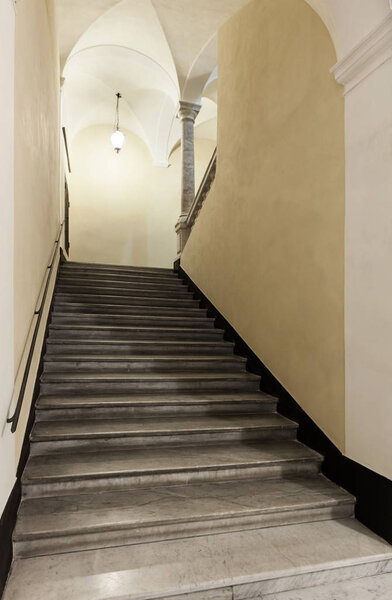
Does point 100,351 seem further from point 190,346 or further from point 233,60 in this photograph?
point 233,60

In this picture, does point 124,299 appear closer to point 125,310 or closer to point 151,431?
point 125,310

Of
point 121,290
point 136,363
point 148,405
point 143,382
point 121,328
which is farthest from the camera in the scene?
point 121,290

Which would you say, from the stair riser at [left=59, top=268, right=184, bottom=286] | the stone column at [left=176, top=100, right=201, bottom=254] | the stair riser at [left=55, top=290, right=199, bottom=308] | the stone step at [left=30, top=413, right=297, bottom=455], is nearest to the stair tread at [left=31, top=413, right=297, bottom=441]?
the stone step at [left=30, top=413, right=297, bottom=455]

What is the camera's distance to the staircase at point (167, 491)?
1832mm

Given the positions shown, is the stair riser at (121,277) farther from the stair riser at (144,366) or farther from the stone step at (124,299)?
the stair riser at (144,366)

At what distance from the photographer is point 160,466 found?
244 cm

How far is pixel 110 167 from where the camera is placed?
33.1 feet

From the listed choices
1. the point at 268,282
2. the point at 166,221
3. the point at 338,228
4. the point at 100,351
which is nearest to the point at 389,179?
the point at 338,228

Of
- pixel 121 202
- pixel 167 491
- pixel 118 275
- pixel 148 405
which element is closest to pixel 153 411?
pixel 148 405

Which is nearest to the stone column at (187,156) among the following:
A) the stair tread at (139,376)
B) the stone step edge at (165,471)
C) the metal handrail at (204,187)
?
the metal handrail at (204,187)

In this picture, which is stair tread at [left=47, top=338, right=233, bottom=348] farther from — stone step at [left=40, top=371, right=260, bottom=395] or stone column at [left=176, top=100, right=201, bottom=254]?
stone column at [left=176, top=100, right=201, bottom=254]

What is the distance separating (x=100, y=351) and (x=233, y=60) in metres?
3.95

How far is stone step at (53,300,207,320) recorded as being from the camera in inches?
185

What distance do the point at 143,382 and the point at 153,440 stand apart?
2.22 feet
